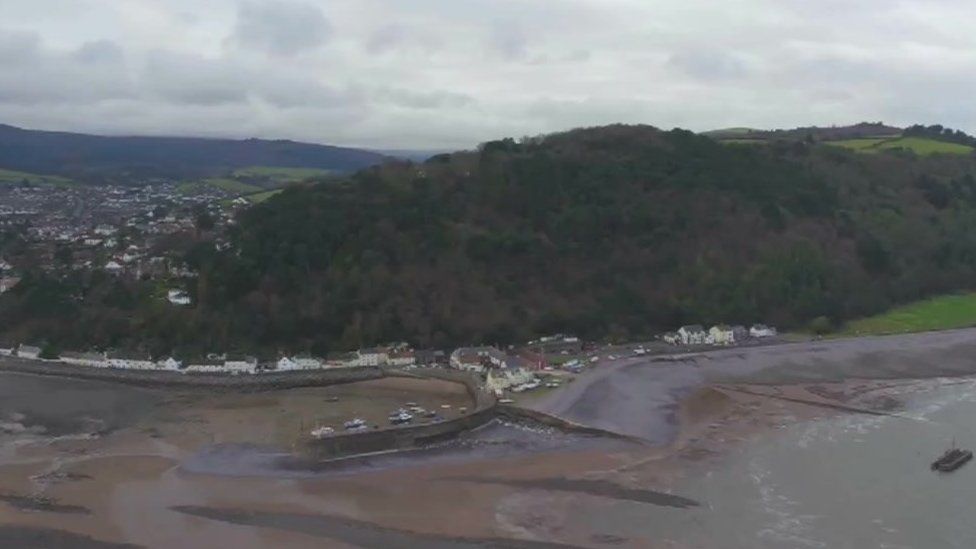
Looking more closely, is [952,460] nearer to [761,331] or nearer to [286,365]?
[761,331]

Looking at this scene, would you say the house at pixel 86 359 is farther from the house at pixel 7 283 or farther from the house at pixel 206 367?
the house at pixel 7 283

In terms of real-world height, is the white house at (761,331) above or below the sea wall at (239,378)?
above

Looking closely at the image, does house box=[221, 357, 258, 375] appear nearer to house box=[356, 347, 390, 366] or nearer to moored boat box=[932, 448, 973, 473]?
house box=[356, 347, 390, 366]

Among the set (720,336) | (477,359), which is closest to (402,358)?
(477,359)

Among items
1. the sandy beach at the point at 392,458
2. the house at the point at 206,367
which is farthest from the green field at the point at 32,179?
the house at the point at 206,367

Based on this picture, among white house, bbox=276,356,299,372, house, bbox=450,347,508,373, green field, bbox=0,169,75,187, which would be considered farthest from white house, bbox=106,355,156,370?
green field, bbox=0,169,75,187

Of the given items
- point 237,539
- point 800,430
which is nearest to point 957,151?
point 800,430

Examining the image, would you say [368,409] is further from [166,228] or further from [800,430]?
[166,228]
